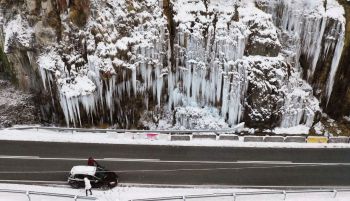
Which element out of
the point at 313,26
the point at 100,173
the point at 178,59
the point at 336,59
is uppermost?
the point at 313,26

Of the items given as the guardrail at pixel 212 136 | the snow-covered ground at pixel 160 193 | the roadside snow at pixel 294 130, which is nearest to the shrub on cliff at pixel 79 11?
the guardrail at pixel 212 136

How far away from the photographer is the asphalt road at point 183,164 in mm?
25016

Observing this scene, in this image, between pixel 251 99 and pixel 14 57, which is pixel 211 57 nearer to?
pixel 251 99

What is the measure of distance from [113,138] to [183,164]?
540 centimetres

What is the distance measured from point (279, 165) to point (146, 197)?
9126mm

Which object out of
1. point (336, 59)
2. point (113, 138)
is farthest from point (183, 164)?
point (336, 59)

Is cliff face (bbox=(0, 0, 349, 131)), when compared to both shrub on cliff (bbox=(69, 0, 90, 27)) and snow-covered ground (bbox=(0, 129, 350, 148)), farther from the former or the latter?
snow-covered ground (bbox=(0, 129, 350, 148))

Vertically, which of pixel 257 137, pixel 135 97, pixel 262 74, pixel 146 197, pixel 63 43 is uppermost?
pixel 63 43

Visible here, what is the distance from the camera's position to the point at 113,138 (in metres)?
28.0

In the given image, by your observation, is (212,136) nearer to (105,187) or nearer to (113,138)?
(113,138)

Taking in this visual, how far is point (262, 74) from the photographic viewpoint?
29.8 meters

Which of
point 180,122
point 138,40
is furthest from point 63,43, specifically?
point 180,122

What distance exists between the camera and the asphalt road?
25.0 metres

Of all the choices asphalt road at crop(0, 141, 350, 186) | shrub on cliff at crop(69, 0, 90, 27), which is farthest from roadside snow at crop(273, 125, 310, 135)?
shrub on cliff at crop(69, 0, 90, 27)
